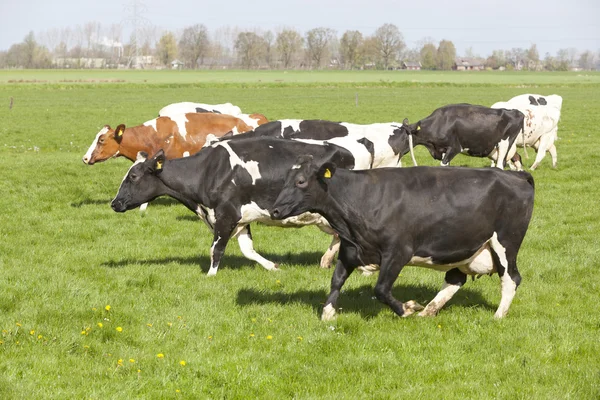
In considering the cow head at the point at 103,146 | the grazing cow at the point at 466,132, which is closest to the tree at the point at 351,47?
the grazing cow at the point at 466,132

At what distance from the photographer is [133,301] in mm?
9477

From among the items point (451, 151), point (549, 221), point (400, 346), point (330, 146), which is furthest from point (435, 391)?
point (451, 151)

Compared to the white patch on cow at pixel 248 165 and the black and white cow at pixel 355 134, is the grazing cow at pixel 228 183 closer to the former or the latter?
the white patch on cow at pixel 248 165

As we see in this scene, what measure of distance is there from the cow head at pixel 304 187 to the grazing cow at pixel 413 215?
1cm

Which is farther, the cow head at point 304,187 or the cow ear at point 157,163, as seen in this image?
the cow ear at point 157,163

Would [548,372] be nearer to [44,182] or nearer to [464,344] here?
[464,344]

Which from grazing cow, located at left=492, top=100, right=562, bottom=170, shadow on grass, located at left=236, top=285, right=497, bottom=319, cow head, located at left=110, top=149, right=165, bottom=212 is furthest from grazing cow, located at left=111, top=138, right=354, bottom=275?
grazing cow, located at left=492, top=100, right=562, bottom=170

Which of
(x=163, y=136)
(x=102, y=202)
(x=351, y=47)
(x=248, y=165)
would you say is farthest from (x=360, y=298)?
(x=351, y=47)

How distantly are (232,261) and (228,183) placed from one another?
5.29 ft

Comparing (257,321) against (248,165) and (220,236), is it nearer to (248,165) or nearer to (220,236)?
(220,236)

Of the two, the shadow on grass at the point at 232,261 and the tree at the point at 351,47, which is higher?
the tree at the point at 351,47

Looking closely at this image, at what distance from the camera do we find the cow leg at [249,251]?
37.0 feet

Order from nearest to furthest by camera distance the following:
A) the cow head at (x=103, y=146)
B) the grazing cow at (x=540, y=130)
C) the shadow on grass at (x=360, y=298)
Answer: the shadow on grass at (x=360, y=298), the cow head at (x=103, y=146), the grazing cow at (x=540, y=130)

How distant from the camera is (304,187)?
8.23 meters
